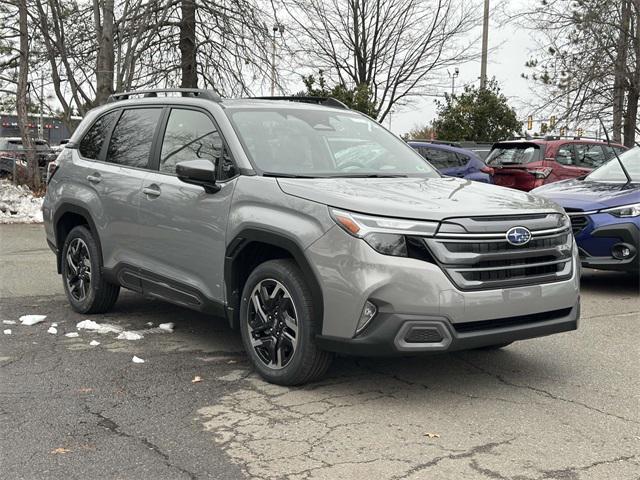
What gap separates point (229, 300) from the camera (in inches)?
187

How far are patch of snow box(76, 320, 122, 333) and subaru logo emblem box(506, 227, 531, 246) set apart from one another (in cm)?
326

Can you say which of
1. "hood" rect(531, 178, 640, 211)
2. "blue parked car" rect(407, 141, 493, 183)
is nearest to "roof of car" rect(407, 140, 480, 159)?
"blue parked car" rect(407, 141, 493, 183)

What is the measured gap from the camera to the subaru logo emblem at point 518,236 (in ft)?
13.7

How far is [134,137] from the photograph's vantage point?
19.6ft

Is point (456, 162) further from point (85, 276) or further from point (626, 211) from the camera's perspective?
point (85, 276)

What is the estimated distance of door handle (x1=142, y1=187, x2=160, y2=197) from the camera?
5.35m

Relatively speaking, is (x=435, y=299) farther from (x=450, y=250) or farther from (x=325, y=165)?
(x=325, y=165)

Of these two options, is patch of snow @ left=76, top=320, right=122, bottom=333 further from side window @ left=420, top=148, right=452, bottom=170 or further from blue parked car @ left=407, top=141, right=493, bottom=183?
side window @ left=420, top=148, right=452, bottom=170

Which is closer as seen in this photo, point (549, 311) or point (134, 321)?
point (549, 311)

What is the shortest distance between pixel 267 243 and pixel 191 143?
1247 millimetres

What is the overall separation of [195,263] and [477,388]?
79.4 inches

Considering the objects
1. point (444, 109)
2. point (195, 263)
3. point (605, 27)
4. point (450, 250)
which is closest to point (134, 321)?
point (195, 263)

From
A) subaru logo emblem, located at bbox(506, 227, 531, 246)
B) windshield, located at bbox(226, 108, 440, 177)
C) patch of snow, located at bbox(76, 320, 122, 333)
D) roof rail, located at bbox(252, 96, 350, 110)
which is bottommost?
patch of snow, located at bbox(76, 320, 122, 333)

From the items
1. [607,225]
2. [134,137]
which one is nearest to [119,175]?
[134,137]
